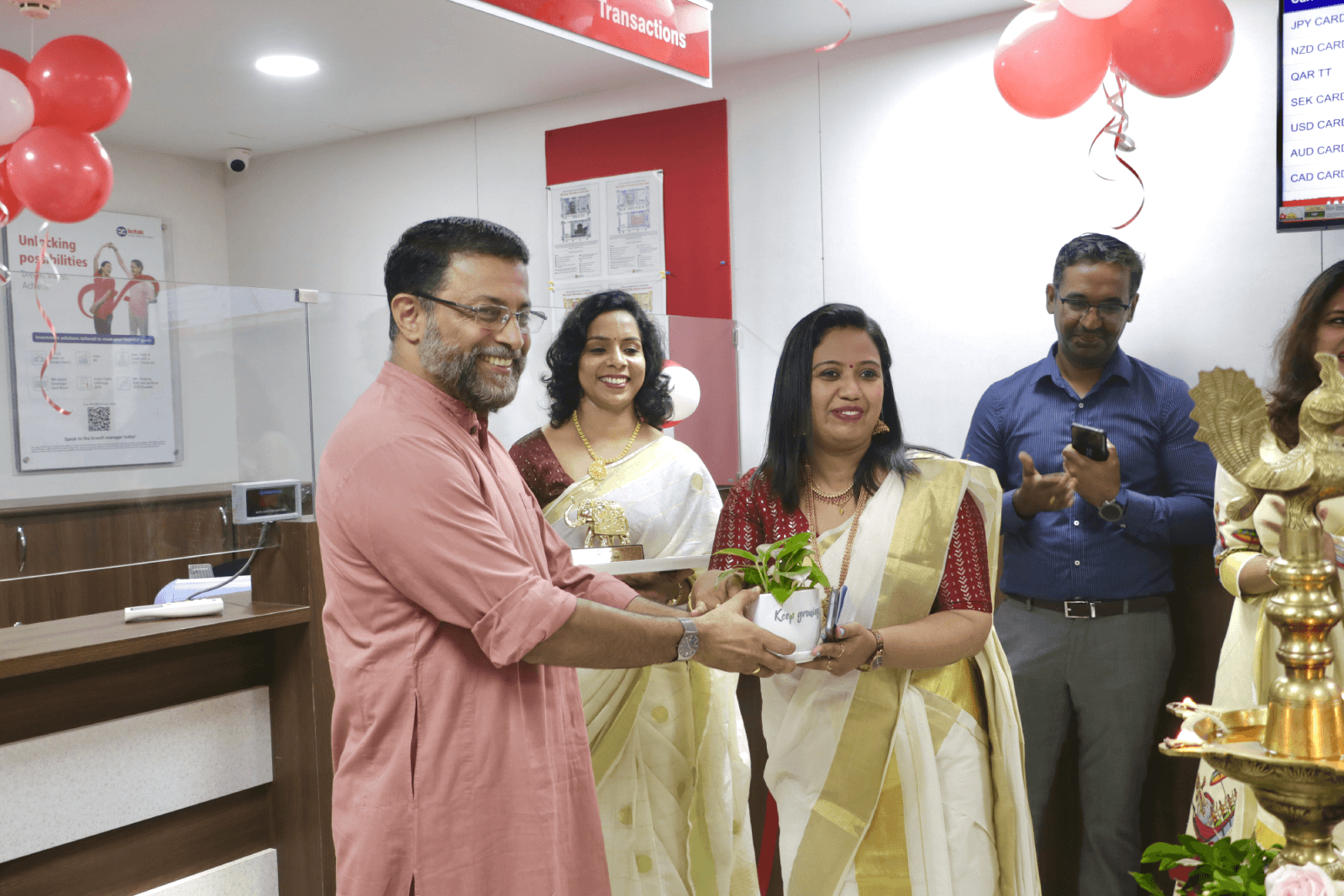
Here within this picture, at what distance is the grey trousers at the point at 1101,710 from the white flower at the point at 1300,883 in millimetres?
2045

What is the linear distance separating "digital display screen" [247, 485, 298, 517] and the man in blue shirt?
72.1 inches

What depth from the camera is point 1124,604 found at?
2.91 m

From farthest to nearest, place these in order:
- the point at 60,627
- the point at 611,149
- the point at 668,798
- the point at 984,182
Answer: the point at 611,149 < the point at 984,182 < the point at 668,798 < the point at 60,627

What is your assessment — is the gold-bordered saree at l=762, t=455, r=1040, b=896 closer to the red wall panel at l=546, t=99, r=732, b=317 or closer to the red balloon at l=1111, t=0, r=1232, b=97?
the red balloon at l=1111, t=0, r=1232, b=97

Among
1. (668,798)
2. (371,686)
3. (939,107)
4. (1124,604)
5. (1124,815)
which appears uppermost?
(939,107)

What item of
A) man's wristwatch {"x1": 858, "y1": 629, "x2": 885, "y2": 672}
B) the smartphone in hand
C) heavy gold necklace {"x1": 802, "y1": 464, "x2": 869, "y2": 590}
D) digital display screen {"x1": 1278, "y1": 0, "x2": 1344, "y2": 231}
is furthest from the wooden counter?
digital display screen {"x1": 1278, "y1": 0, "x2": 1344, "y2": 231}

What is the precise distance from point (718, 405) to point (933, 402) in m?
0.91

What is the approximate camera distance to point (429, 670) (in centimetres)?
149

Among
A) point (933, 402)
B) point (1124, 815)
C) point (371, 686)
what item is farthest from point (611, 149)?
point (371, 686)

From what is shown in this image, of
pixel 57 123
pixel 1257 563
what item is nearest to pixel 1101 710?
pixel 1257 563

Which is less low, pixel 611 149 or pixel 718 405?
pixel 611 149

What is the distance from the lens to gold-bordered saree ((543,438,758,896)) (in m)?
2.43

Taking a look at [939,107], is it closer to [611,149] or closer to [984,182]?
[984,182]

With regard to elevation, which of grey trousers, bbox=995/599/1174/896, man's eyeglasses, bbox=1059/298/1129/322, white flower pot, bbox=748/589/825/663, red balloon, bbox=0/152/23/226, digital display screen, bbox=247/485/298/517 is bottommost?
grey trousers, bbox=995/599/1174/896
